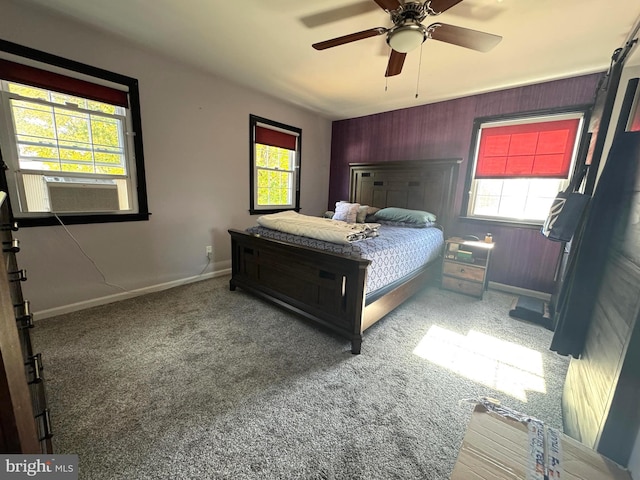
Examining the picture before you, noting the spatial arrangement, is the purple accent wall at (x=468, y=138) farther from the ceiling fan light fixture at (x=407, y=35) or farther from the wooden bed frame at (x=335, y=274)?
the ceiling fan light fixture at (x=407, y=35)

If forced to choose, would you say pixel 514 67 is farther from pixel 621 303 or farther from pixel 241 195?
pixel 241 195

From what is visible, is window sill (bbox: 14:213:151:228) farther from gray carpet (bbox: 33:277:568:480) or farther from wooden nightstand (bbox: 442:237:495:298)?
wooden nightstand (bbox: 442:237:495:298)

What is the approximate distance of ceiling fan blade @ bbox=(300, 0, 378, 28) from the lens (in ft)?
6.16

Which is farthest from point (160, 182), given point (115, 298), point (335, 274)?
point (335, 274)

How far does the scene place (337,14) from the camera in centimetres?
198

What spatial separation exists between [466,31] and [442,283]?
101 inches

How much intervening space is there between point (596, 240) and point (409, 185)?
2.88 metres

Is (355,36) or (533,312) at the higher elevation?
(355,36)

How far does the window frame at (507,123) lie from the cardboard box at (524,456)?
8.30ft

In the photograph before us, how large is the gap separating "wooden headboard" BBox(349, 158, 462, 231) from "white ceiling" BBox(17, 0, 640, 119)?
979 mm

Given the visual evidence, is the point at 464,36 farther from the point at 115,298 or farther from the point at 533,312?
the point at 115,298

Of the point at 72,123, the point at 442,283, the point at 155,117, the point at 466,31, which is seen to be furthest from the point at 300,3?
the point at 442,283

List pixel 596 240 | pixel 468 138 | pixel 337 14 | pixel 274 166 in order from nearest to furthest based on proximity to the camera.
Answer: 1. pixel 596 240
2. pixel 337 14
3. pixel 468 138
4. pixel 274 166

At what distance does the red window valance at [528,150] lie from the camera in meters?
2.93
